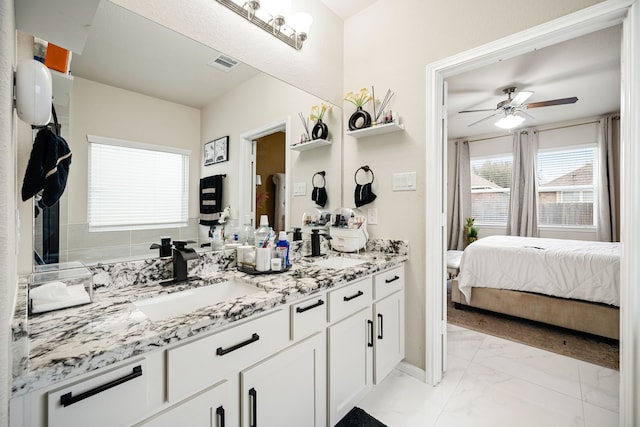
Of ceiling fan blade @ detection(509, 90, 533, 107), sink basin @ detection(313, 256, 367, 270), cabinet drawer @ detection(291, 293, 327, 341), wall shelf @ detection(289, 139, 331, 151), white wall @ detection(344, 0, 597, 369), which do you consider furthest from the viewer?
ceiling fan blade @ detection(509, 90, 533, 107)

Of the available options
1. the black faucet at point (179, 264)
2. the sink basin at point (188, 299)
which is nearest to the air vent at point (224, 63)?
A: the black faucet at point (179, 264)

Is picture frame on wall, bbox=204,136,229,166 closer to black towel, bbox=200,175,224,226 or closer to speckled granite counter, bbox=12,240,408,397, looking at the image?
black towel, bbox=200,175,224,226

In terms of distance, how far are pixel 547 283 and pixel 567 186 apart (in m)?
3.01

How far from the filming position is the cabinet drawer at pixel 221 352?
0.81 meters

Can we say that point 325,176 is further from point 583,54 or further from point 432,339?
point 583,54

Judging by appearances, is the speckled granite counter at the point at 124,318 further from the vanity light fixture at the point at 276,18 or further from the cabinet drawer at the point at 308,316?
the vanity light fixture at the point at 276,18

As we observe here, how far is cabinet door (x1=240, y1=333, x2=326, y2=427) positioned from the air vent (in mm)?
1423

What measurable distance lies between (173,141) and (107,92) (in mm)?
294

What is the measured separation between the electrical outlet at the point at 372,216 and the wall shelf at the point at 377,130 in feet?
1.81

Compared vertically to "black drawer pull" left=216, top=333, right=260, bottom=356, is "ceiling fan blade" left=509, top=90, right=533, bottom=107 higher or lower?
higher

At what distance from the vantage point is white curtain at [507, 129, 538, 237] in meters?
4.96

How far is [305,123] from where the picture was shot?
6.89 feet

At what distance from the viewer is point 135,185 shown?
1.21 metres

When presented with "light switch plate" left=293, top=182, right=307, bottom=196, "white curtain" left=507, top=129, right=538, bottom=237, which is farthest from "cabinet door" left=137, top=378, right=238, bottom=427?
"white curtain" left=507, top=129, right=538, bottom=237
